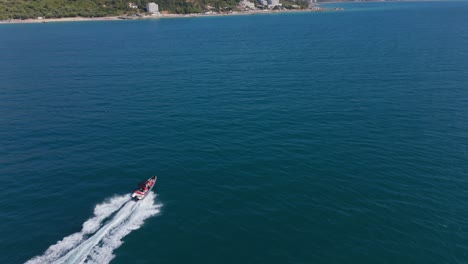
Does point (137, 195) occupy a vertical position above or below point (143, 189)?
below

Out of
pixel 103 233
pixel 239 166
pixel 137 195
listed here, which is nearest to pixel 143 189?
pixel 137 195

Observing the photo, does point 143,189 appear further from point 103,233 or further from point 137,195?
point 103,233

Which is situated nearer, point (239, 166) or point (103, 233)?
point (103, 233)

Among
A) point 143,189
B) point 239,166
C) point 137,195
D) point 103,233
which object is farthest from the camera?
point 239,166

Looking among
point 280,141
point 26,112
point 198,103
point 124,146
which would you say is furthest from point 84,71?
point 280,141

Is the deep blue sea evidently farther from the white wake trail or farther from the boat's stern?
the boat's stern

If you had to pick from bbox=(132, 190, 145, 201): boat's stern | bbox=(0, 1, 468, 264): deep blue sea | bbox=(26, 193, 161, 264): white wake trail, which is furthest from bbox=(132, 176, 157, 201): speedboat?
bbox=(0, 1, 468, 264): deep blue sea
